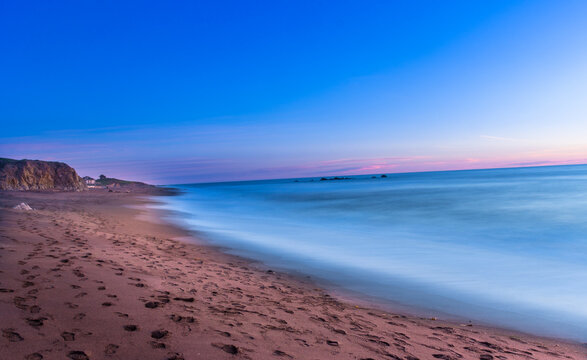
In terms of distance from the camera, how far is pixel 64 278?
16.7 ft

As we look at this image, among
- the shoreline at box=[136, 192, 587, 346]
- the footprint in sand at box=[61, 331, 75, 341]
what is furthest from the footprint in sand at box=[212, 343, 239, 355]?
the shoreline at box=[136, 192, 587, 346]

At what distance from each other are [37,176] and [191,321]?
56194mm

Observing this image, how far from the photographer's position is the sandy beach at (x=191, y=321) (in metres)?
3.26

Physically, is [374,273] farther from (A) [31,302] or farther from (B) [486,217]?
(B) [486,217]

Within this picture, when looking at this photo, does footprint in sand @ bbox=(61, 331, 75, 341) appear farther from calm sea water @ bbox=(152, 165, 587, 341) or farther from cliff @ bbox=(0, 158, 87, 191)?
cliff @ bbox=(0, 158, 87, 191)

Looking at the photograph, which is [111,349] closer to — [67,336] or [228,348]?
[67,336]

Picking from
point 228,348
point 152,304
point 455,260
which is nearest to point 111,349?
point 228,348

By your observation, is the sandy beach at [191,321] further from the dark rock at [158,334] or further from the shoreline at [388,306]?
the shoreline at [388,306]

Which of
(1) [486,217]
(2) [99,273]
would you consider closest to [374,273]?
(2) [99,273]

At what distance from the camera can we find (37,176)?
4794cm

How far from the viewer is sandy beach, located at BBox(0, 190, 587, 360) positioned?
3264 mm

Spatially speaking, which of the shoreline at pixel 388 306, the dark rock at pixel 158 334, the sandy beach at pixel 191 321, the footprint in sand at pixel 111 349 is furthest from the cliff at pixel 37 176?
the footprint in sand at pixel 111 349

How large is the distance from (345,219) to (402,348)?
1753 cm

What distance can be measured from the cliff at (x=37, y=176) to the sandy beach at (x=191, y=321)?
48.1 metres
